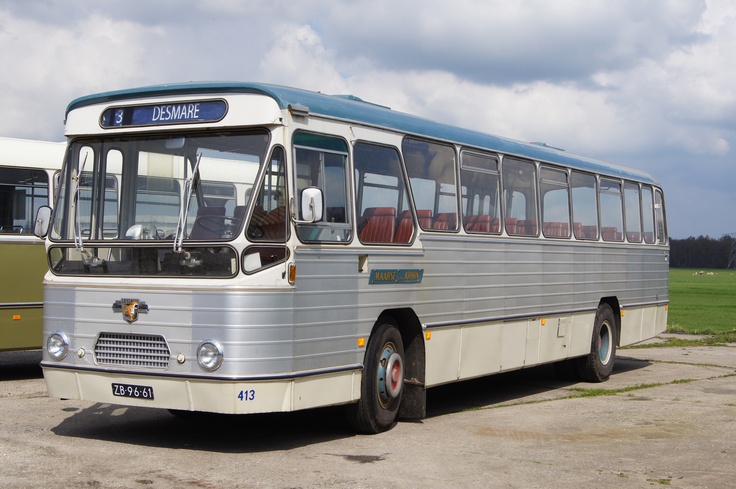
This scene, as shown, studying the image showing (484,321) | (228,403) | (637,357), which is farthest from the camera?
(637,357)

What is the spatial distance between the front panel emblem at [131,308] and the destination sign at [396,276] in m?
2.31

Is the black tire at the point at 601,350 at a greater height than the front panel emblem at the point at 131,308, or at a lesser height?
lesser

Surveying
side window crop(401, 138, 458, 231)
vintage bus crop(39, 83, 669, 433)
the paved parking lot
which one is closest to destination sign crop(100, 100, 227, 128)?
vintage bus crop(39, 83, 669, 433)

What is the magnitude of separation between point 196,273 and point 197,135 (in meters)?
1.28

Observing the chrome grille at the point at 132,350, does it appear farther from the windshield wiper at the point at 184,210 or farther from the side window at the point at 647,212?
the side window at the point at 647,212

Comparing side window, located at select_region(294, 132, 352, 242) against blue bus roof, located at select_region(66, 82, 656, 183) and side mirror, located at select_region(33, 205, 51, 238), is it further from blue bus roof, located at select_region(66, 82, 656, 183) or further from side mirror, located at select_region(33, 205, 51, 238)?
side mirror, located at select_region(33, 205, 51, 238)

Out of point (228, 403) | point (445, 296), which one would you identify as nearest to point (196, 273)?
point (228, 403)

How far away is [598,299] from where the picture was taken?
54.5ft

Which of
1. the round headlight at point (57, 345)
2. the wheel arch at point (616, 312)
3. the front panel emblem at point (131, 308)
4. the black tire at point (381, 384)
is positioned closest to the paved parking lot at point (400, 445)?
the black tire at point (381, 384)

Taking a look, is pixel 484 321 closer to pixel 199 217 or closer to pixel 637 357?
pixel 199 217

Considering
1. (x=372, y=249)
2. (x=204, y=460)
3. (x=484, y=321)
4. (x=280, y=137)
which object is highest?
(x=280, y=137)

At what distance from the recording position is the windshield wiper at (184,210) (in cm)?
932

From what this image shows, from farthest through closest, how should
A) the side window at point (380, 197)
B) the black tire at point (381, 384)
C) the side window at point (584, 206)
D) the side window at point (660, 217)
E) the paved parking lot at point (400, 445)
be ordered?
the side window at point (660, 217)
the side window at point (584, 206)
the side window at point (380, 197)
the black tire at point (381, 384)
the paved parking lot at point (400, 445)

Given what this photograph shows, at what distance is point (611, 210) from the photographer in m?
17.3
